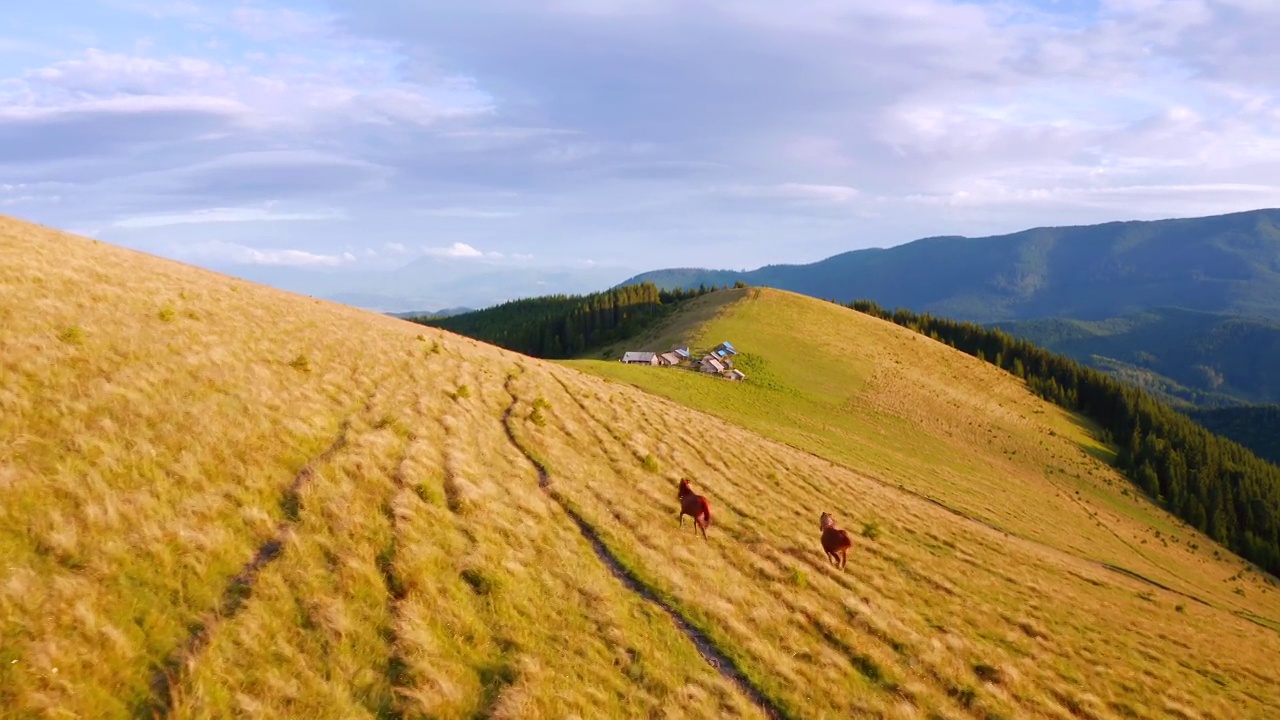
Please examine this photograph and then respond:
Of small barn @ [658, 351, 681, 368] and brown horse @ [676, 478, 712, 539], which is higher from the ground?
small barn @ [658, 351, 681, 368]

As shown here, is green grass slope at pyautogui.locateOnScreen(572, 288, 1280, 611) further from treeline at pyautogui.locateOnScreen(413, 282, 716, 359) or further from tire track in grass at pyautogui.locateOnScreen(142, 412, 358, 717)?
tire track in grass at pyautogui.locateOnScreen(142, 412, 358, 717)

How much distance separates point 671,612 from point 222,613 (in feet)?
24.9

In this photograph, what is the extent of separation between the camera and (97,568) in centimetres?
796

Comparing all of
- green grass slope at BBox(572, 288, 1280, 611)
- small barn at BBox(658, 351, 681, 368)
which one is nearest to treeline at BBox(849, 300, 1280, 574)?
green grass slope at BBox(572, 288, 1280, 611)

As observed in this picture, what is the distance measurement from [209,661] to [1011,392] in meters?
114

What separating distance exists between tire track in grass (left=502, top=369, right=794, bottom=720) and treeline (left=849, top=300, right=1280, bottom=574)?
89910mm

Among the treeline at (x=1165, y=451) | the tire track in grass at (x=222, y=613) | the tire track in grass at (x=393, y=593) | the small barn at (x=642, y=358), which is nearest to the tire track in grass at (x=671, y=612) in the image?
the tire track in grass at (x=393, y=593)

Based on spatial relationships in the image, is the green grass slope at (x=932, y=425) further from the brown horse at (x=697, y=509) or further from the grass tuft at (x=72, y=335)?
the grass tuft at (x=72, y=335)

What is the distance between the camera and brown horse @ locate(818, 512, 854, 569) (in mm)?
18188

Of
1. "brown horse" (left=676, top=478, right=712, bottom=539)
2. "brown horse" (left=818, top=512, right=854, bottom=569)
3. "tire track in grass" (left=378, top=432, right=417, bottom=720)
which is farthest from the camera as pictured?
"brown horse" (left=818, top=512, right=854, bottom=569)

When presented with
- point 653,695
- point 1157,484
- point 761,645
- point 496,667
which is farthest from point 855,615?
point 1157,484

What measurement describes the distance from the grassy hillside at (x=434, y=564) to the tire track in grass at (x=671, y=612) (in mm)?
66

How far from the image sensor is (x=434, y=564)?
10.6 m

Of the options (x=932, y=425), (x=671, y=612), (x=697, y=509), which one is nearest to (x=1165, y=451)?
(x=932, y=425)
